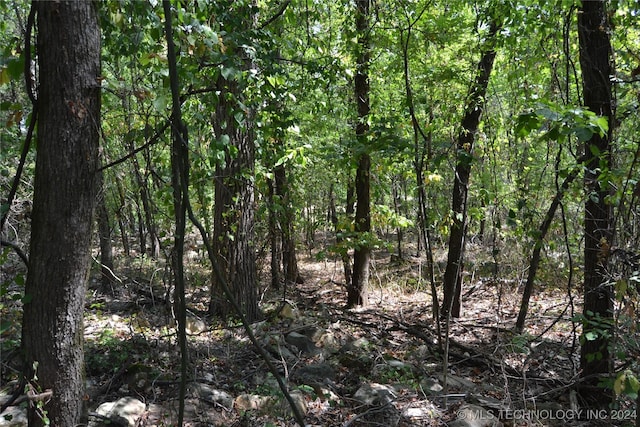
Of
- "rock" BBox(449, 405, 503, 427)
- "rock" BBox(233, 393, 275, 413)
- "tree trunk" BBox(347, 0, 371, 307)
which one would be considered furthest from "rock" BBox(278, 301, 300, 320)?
"rock" BBox(449, 405, 503, 427)

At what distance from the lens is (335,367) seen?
17.3 ft

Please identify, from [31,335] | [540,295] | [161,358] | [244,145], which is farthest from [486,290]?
[31,335]

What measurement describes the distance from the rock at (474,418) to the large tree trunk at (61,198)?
10.7 feet

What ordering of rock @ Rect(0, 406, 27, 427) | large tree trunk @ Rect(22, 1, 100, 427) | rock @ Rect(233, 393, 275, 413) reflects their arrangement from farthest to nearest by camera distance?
1. rock @ Rect(233, 393, 275, 413)
2. rock @ Rect(0, 406, 27, 427)
3. large tree trunk @ Rect(22, 1, 100, 427)

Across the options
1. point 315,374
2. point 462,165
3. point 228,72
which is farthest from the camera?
point 462,165

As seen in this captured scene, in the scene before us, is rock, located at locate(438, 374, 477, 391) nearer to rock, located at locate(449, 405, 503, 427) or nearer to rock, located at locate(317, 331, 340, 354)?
rock, located at locate(449, 405, 503, 427)

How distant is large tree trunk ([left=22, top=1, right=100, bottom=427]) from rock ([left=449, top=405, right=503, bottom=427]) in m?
3.25

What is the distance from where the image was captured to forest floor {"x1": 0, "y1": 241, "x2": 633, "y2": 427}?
12.6ft

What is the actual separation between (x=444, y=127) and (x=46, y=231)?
234 inches

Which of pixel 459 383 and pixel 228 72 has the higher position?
pixel 228 72

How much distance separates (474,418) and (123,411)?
3071 mm

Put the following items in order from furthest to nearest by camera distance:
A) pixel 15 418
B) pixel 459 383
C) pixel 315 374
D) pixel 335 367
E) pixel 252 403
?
pixel 335 367 → pixel 459 383 → pixel 315 374 → pixel 252 403 → pixel 15 418

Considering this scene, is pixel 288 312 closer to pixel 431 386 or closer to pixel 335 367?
pixel 335 367

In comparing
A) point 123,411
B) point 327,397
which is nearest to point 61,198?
point 123,411
